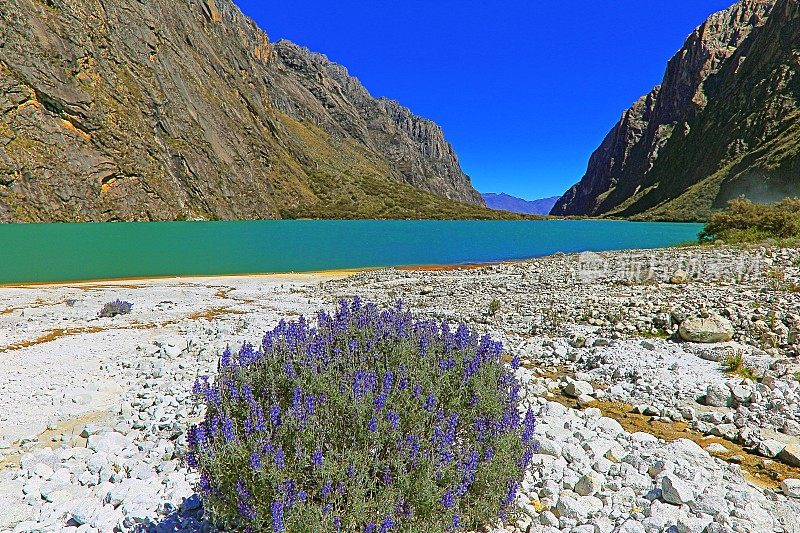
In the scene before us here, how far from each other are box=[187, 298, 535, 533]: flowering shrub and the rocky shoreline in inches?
31.6

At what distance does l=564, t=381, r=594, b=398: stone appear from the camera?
7.29 meters

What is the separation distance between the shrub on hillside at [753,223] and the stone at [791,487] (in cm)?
3256

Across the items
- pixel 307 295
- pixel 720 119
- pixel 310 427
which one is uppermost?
pixel 720 119

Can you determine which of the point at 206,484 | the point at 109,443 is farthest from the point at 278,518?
the point at 109,443

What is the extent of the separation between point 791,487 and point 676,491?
1.33 m

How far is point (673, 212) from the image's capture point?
552ft

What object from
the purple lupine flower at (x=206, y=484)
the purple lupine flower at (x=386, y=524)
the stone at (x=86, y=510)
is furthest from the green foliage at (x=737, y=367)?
the stone at (x=86, y=510)

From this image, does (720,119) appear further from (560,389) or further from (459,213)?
(560,389)

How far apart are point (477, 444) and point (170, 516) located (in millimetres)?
2671

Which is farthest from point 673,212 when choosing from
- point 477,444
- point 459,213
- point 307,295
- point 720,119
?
point 477,444

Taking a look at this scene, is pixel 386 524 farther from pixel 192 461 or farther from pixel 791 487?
pixel 791 487

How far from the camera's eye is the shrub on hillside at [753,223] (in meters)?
31.9

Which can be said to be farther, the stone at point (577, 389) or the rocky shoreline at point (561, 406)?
the stone at point (577, 389)

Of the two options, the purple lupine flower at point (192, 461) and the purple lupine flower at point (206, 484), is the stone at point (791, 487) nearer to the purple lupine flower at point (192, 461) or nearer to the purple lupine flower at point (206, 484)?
the purple lupine flower at point (206, 484)
